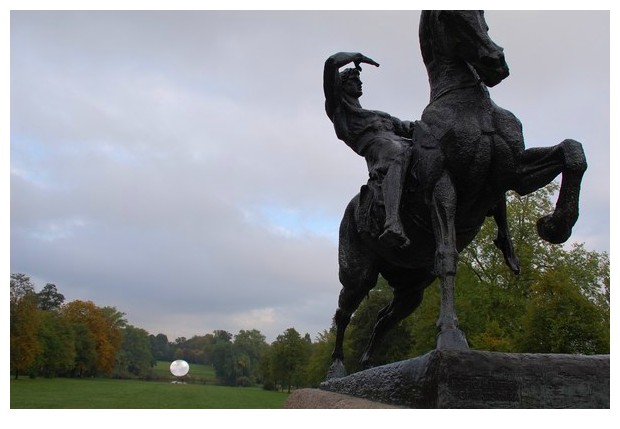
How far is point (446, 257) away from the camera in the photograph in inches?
183

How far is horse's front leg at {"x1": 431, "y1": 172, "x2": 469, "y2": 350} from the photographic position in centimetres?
428

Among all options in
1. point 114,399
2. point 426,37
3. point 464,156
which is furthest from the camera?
point 114,399

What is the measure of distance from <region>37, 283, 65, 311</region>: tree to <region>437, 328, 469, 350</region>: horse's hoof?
3793 inches

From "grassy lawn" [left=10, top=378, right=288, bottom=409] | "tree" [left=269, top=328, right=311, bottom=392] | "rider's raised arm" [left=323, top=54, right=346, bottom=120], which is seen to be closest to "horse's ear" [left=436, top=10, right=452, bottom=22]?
"rider's raised arm" [left=323, top=54, right=346, bottom=120]

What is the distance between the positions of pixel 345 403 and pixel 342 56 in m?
3.45

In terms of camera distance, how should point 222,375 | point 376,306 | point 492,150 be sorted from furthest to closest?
point 222,375 < point 376,306 < point 492,150

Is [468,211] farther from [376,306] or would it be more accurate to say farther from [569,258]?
[376,306]

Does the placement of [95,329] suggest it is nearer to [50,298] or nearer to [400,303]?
[50,298]

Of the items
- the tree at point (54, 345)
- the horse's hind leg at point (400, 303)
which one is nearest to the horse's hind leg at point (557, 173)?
the horse's hind leg at point (400, 303)

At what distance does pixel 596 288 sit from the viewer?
29.2 m

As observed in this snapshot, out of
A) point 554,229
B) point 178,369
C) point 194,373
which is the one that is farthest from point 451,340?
point 194,373

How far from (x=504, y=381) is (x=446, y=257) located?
1173 mm
